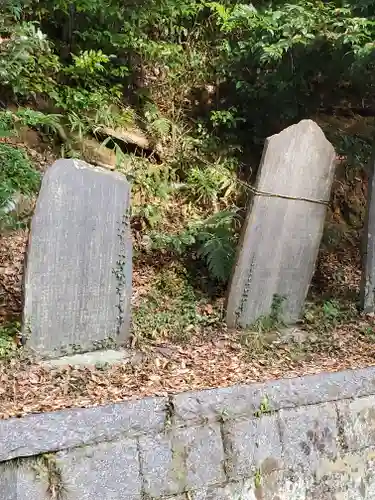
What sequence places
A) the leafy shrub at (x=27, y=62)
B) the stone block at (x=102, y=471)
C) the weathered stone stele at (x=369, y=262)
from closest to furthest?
the stone block at (x=102, y=471)
the weathered stone stele at (x=369, y=262)
the leafy shrub at (x=27, y=62)

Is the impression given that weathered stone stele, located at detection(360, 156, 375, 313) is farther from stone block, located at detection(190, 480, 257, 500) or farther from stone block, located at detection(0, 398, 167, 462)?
stone block, located at detection(0, 398, 167, 462)

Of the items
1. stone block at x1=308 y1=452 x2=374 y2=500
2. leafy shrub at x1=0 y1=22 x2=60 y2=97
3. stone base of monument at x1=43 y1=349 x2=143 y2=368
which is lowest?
stone block at x1=308 y1=452 x2=374 y2=500

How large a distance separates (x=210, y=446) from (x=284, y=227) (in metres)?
2.10

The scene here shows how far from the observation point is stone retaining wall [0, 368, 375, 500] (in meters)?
2.21

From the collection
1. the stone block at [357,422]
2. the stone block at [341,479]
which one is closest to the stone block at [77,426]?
the stone block at [341,479]

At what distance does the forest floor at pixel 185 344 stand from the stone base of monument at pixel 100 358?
5 cm

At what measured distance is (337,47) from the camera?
17.0 ft

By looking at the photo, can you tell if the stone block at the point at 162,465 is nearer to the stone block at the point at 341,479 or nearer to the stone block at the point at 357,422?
the stone block at the point at 341,479

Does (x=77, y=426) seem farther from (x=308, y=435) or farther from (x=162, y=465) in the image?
(x=308, y=435)

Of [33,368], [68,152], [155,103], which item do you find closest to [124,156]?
[68,152]

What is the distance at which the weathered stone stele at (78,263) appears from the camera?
3359 millimetres

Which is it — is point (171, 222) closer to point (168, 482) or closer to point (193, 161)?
point (193, 161)

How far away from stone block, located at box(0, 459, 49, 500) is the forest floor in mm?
378

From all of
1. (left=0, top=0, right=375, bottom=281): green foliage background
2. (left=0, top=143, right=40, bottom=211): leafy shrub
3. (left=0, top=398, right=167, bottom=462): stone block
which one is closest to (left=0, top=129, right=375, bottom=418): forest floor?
(left=0, top=398, right=167, bottom=462): stone block
